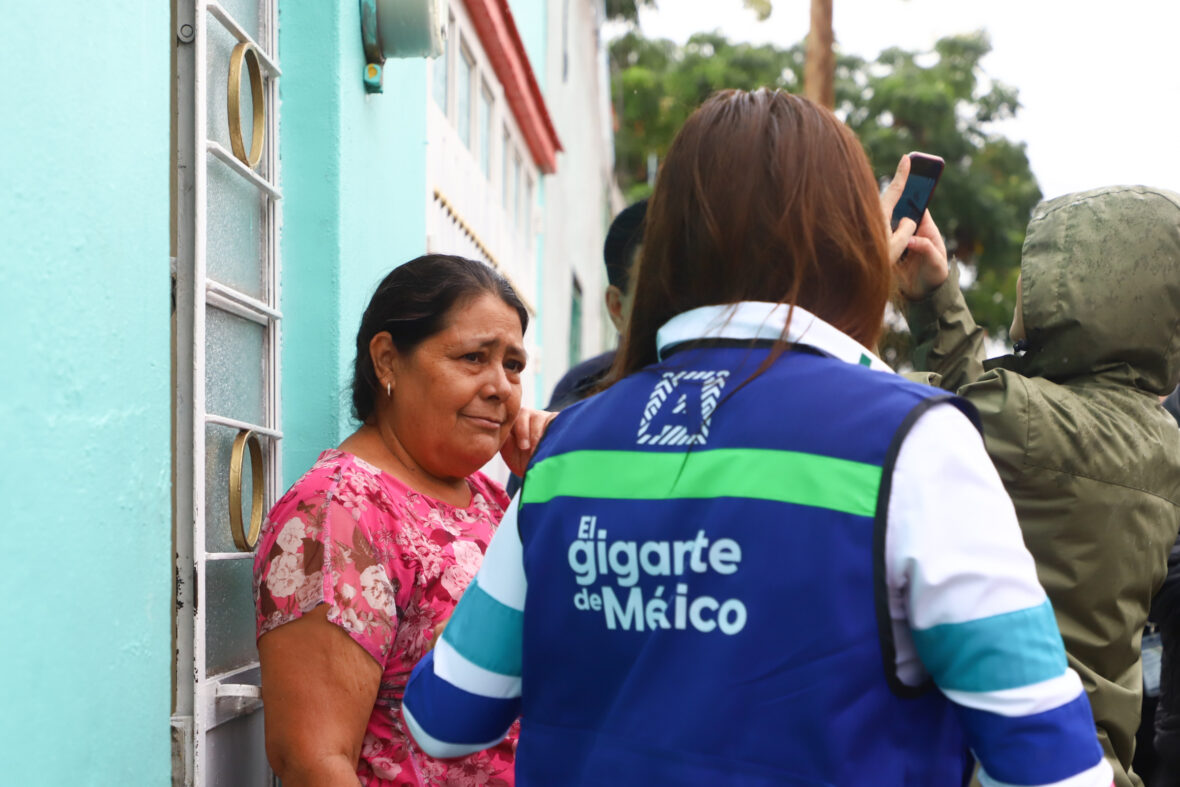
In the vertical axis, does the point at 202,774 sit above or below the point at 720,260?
below

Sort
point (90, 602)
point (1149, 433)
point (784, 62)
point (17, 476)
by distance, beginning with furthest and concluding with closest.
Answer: point (784, 62)
point (1149, 433)
point (90, 602)
point (17, 476)

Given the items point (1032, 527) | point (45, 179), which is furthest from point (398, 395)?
point (1032, 527)

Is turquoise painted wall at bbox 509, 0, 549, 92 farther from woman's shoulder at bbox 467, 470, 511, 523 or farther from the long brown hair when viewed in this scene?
the long brown hair

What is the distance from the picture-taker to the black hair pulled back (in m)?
2.38

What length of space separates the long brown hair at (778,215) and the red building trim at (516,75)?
4.11 metres

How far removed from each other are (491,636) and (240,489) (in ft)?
4.03

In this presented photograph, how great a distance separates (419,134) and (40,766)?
2.69 metres

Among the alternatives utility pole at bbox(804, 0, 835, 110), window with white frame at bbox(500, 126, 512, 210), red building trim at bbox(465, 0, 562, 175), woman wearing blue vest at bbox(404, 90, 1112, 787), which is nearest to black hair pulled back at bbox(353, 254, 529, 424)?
woman wearing blue vest at bbox(404, 90, 1112, 787)

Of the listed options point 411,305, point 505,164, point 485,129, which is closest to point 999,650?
point 411,305

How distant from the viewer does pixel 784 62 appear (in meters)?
22.7

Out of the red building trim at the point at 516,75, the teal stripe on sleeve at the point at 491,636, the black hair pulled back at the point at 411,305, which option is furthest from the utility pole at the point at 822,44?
the teal stripe on sleeve at the point at 491,636

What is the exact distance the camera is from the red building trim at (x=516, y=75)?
17.7ft

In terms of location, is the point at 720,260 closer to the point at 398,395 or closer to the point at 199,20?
the point at 398,395

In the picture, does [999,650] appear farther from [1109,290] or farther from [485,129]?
[485,129]
